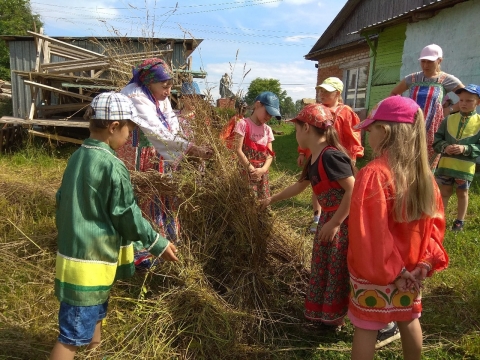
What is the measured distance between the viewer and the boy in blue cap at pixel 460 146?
13.5ft

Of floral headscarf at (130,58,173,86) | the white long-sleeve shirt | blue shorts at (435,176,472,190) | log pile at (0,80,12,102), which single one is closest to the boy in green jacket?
the white long-sleeve shirt

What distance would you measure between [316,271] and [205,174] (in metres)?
1.01

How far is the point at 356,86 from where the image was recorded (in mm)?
13602

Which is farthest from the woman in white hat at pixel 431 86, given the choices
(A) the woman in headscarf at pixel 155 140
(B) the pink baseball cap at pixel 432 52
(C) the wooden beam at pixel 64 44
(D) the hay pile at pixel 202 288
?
(C) the wooden beam at pixel 64 44

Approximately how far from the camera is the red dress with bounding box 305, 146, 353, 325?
2352mm

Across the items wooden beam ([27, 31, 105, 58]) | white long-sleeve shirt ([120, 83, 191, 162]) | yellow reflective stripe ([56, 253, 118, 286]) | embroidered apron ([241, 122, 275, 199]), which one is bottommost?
yellow reflective stripe ([56, 253, 118, 286])

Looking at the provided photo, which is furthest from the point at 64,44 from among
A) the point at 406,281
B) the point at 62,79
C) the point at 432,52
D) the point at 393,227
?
the point at 406,281

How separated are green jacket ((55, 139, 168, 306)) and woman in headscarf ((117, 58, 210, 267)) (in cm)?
84

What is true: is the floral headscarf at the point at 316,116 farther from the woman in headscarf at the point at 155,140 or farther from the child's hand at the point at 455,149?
the child's hand at the point at 455,149

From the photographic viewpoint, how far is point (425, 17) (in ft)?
30.0

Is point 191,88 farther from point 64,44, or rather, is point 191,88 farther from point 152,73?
point 64,44

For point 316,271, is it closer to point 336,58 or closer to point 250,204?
point 250,204

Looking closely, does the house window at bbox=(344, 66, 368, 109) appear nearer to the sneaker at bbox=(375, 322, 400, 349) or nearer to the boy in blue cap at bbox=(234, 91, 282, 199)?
the boy in blue cap at bbox=(234, 91, 282, 199)

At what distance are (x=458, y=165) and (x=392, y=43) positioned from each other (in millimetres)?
7739
